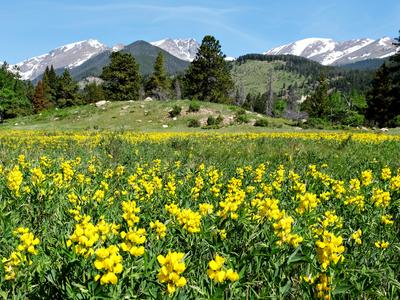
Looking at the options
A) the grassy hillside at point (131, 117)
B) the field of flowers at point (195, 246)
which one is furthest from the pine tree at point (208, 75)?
the field of flowers at point (195, 246)

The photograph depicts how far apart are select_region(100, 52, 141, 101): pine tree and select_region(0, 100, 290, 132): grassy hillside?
23964mm

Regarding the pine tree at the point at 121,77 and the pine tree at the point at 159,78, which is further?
the pine tree at the point at 159,78

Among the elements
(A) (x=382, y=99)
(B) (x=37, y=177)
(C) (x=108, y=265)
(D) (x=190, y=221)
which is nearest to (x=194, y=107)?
(B) (x=37, y=177)

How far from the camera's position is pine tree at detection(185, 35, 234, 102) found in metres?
54.1

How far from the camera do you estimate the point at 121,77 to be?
64688mm

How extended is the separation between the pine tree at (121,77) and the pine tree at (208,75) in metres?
12.8

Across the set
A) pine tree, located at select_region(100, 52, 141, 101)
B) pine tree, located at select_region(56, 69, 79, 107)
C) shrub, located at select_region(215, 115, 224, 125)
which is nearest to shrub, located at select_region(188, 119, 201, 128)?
shrub, located at select_region(215, 115, 224, 125)

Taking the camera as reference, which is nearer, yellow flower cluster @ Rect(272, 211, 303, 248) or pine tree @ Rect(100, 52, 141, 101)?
yellow flower cluster @ Rect(272, 211, 303, 248)

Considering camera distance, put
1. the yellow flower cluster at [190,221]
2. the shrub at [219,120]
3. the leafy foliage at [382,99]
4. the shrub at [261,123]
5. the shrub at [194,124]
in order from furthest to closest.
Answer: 1. the leafy foliage at [382,99]
2. the shrub at [219,120]
3. the shrub at [194,124]
4. the shrub at [261,123]
5. the yellow flower cluster at [190,221]

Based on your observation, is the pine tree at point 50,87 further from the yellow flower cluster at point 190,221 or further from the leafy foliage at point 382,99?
the yellow flower cluster at point 190,221

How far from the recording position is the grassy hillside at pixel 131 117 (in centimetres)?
3412

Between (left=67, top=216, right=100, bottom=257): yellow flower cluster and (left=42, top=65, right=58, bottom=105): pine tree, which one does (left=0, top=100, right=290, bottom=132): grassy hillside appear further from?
(left=42, top=65, right=58, bottom=105): pine tree

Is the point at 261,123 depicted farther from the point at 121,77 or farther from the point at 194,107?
the point at 121,77

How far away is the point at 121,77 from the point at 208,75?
16.8 meters
